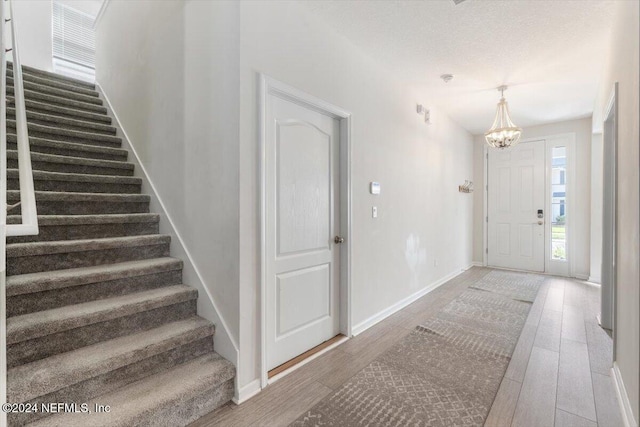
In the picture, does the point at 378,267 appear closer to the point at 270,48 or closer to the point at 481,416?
the point at 481,416

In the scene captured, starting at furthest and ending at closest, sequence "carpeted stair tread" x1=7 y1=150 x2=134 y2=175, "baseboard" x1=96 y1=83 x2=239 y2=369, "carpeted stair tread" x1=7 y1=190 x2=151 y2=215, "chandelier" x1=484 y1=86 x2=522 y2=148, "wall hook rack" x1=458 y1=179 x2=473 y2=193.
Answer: "wall hook rack" x1=458 y1=179 x2=473 y2=193
"chandelier" x1=484 y1=86 x2=522 y2=148
"carpeted stair tread" x1=7 y1=150 x2=134 y2=175
"carpeted stair tread" x1=7 y1=190 x2=151 y2=215
"baseboard" x1=96 y1=83 x2=239 y2=369

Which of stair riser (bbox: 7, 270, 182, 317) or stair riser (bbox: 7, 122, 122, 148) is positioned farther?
stair riser (bbox: 7, 122, 122, 148)

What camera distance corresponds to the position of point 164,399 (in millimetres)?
1601

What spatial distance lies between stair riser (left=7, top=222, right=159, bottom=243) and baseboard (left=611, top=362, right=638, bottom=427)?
3450mm

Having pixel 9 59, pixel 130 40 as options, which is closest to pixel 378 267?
pixel 130 40

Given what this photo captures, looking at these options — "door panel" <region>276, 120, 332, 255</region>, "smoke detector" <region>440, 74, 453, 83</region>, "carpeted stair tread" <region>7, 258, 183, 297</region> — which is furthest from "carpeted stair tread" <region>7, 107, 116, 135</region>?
"smoke detector" <region>440, 74, 453, 83</region>

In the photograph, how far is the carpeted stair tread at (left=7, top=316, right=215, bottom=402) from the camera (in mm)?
1420

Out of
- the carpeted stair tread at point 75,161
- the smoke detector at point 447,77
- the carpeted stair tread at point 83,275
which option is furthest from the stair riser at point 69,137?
the smoke detector at point 447,77

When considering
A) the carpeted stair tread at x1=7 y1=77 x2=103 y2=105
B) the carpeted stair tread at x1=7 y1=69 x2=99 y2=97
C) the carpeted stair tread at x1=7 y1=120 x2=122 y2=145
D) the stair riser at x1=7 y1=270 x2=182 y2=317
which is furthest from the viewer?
the carpeted stair tread at x1=7 y1=69 x2=99 y2=97

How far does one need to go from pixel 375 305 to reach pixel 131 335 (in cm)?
224

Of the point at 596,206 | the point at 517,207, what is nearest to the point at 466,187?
the point at 517,207

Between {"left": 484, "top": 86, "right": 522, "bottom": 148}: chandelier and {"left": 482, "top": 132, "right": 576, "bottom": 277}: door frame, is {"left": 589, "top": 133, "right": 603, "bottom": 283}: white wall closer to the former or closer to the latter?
{"left": 482, "top": 132, "right": 576, "bottom": 277}: door frame

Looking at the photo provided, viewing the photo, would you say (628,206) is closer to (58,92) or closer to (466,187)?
(466,187)

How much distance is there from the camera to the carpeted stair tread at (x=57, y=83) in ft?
12.0
